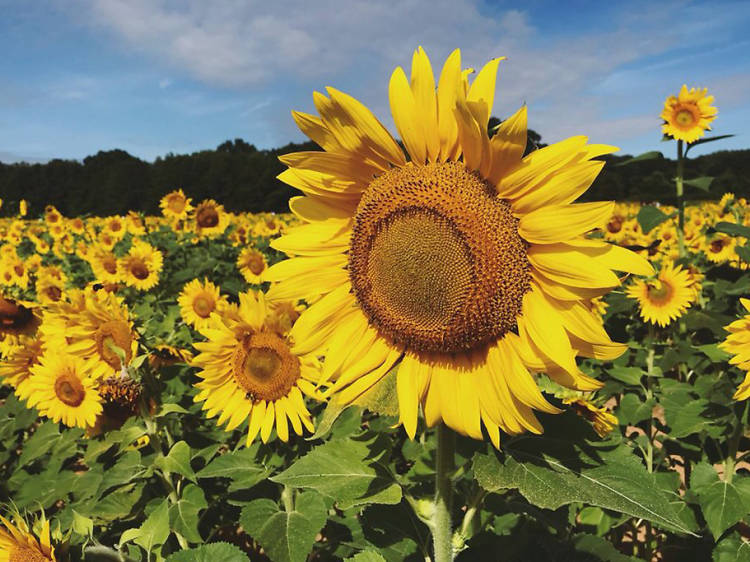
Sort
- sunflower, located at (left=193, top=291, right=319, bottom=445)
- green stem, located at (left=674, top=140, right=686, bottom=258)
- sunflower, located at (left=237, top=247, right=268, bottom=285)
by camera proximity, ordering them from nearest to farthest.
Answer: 1. sunflower, located at (left=193, top=291, right=319, bottom=445)
2. green stem, located at (left=674, top=140, right=686, bottom=258)
3. sunflower, located at (left=237, top=247, right=268, bottom=285)

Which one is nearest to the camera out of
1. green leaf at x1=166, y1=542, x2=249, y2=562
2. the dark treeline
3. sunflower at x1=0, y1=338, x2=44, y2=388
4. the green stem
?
green leaf at x1=166, y1=542, x2=249, y2=562

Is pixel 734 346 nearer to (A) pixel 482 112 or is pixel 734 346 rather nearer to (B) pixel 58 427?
(A) pixel 482 112

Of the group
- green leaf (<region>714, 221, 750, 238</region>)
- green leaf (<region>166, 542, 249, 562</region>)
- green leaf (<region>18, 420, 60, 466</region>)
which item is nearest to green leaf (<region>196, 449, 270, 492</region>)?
green leaf (<region>166, 542, 249, 562</region>)

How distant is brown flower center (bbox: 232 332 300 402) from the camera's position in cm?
289

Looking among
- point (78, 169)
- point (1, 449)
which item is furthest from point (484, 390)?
point (78, 169)

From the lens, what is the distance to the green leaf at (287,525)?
7.58 feet

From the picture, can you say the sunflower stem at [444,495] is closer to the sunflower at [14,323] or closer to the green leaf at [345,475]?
the green leaf at [345,475]

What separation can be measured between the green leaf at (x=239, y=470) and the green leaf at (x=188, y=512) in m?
0.17

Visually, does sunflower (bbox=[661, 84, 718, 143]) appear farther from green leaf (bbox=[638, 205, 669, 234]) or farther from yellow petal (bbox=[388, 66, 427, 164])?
yellow petal (bbox=[388, 66, 427, 164])

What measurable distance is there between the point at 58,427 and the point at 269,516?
6.83 feet

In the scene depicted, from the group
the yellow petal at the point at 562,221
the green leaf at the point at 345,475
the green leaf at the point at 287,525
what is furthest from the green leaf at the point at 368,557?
the yellow petal at the point at 562,221

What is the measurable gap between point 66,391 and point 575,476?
10.3 ft

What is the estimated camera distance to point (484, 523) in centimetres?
247

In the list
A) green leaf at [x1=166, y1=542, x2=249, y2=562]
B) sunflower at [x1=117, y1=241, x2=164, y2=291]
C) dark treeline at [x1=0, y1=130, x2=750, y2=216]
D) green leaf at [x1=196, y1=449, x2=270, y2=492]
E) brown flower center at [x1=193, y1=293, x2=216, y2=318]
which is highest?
dark treeline at [x1=0, y1=130, x2=750, y2=216]
